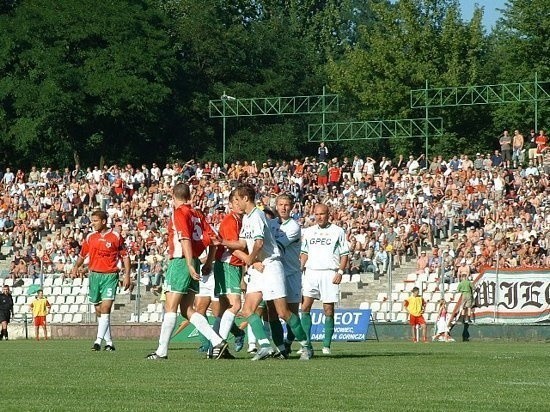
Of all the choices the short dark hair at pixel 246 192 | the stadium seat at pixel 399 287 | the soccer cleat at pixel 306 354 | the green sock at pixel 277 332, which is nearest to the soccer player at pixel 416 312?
the stadium seat at pixel 399 287

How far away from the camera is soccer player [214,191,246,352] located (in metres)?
17.8

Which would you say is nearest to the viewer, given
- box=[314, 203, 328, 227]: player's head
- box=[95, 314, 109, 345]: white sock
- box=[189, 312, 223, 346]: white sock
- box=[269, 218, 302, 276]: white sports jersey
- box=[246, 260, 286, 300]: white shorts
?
box=[246, 260, 286, 300]: white shorts

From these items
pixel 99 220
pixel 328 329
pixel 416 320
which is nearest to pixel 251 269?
pixel 328 329

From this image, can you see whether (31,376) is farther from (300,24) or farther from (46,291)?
(300,24)

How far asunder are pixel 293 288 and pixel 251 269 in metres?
1.68

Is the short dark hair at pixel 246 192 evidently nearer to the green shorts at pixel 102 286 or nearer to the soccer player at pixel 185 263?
the soccer player at pixel 185 263

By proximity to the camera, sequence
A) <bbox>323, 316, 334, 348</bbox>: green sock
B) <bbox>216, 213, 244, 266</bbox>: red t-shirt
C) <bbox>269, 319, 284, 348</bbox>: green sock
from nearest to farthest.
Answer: <bbox>216, 213, 244, 266</bbox>: red t-shirt → <bbox>269, 319, 284, 348</bbox>: green sock → <bbox>323, 316, 334, 348</bbox>: green sock

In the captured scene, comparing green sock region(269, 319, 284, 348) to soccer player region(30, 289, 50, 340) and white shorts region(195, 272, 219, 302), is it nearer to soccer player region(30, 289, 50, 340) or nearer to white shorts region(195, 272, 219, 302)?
white shorts region(195, 272, 219, 302)

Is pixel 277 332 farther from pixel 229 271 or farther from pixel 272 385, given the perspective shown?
pixel 272 385

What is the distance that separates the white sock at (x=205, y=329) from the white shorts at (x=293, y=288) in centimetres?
175

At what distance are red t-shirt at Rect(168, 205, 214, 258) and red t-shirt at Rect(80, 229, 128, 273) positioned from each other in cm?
491

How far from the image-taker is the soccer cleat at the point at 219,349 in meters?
16.9

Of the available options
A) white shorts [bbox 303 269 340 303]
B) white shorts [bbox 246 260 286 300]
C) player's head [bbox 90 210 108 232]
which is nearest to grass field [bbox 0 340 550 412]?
white shorts [bbox 246 260 286 300]

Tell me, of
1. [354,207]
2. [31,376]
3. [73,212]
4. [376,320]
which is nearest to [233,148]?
[73,212]
